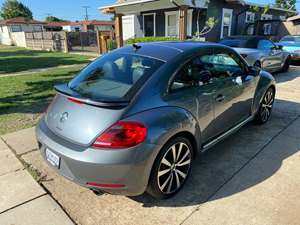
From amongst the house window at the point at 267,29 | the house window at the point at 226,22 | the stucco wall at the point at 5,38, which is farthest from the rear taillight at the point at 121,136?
the stucco wall at the point at 5,38

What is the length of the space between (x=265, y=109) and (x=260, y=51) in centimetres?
467

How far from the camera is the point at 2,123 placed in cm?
477

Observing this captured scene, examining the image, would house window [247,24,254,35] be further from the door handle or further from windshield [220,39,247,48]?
the door handle

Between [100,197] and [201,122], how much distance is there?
4.61 ft

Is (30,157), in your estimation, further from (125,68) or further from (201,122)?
(201,122)

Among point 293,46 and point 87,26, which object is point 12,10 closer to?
point 87,26

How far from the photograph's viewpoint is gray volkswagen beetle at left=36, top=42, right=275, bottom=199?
7.08 ft

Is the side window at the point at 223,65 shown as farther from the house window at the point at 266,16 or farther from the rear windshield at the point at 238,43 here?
the house window at the point at 266,16

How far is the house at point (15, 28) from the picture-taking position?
3050 centimetres

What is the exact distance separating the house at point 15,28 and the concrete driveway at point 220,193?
29.2 meters

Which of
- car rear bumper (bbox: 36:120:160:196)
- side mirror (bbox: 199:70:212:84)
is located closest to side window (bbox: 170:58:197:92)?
side mirror (bbox: 199:70:212:84)

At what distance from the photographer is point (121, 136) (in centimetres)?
213

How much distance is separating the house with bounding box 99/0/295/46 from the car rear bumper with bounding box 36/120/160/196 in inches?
415

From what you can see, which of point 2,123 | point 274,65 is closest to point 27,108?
point 2,123
